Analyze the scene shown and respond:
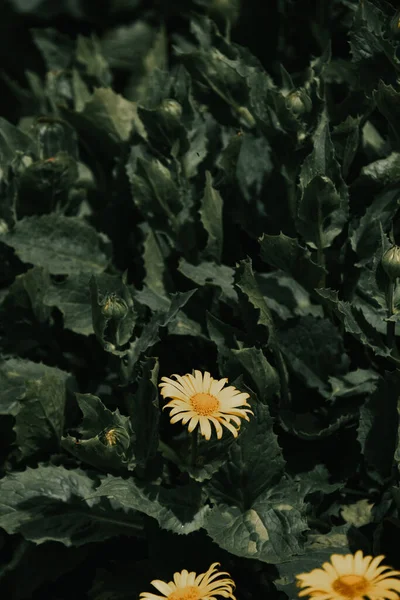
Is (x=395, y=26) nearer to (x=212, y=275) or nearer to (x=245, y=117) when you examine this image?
(x=245, y=117)

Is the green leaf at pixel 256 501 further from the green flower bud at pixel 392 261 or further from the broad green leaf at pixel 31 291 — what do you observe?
the broad green leaf at pixel 31 291

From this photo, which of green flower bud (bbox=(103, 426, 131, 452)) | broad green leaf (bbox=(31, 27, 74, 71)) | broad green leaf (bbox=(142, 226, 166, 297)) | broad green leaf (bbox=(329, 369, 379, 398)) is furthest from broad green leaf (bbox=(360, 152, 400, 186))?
broad green leaf (bbox=(31, 27, 74, 71))

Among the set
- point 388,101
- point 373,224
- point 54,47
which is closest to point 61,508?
point 373,224

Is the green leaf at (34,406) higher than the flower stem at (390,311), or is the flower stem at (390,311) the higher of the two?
the flower stem at (390,311)

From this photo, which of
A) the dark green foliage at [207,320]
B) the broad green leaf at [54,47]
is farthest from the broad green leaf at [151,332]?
the broad green leaf at [54,47]

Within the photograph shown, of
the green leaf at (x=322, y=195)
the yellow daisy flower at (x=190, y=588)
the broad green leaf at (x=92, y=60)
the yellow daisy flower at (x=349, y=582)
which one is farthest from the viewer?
the broad green leaf at (x=92, y=60)

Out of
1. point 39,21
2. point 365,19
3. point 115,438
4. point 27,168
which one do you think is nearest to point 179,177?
point 27,168

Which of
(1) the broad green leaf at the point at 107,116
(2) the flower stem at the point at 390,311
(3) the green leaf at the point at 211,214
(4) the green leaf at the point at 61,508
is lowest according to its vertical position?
(4) the green leaf at the point at 61,508
